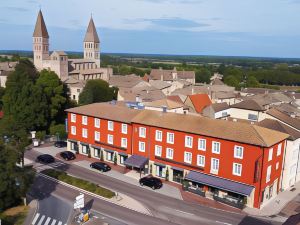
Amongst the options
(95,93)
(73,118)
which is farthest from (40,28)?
(73,118)

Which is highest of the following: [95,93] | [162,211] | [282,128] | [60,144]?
[282,128]

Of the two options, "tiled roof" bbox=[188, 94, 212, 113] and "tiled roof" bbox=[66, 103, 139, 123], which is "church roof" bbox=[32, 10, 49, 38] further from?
"tiled roof" bbox=[66, 103, 139, 123]

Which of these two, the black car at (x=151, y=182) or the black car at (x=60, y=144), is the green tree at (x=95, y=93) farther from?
the black car at (x=151, y=182)

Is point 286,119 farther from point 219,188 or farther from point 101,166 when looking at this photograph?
point 101,166

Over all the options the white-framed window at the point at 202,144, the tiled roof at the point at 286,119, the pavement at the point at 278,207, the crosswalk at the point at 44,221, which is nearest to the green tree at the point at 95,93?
the tiled roof at the point at 286,119

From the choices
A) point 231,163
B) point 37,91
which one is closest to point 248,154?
point 231,163

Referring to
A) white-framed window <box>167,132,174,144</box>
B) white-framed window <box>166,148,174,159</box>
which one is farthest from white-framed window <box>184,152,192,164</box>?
white-framed window <box>167,132,174,144</box>
